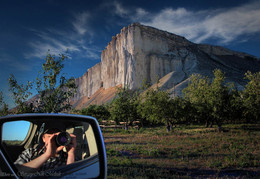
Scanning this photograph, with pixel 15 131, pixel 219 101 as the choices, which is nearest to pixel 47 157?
pixel 15 131

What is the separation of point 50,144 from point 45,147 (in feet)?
0.78

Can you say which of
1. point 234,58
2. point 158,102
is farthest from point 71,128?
point 234,58

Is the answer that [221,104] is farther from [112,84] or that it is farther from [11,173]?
[112,84]

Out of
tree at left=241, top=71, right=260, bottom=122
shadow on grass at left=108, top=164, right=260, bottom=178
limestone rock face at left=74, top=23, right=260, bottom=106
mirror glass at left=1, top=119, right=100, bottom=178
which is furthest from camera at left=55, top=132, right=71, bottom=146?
limestone rock face at left=74, top=23, right=260, bottom=106

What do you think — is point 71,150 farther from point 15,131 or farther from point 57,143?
point 15,131

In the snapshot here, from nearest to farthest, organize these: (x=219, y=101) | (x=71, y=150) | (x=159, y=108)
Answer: (x=71, y=150) → (x=219, y=101) → (x=159, y=108)

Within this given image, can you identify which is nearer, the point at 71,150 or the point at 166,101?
the point at 71,150

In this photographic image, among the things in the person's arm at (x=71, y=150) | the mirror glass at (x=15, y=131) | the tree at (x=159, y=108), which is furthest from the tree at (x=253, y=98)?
the mirror glass at (x=15, y=131)

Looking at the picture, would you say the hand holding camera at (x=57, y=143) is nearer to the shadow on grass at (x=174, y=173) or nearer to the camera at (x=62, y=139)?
the camera at (x=62, y=139)

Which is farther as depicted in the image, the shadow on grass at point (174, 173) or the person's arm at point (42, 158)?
the shadow on grass at point (174, 173)

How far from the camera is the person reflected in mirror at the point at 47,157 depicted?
1.99m

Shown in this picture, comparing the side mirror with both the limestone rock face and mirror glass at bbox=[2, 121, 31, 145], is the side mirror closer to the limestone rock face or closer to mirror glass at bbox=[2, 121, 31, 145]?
mirror glass at bbox=[2, 121, 31, 145]

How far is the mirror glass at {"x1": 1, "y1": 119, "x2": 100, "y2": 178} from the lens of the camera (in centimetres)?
204

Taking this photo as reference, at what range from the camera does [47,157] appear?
78.7 inches
